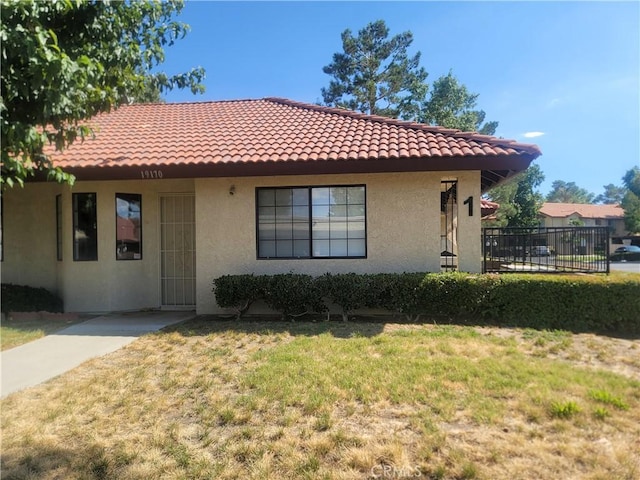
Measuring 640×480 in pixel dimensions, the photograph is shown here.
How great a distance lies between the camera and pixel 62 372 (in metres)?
5.14

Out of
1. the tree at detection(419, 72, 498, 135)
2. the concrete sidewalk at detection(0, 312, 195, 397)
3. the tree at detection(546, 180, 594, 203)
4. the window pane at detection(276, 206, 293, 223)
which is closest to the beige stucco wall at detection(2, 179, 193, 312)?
the concrete sidewalk at detection(0, 312, 195, 397)

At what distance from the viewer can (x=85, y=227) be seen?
896 cm

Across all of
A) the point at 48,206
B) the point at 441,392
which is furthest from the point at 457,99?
the point at 441,392

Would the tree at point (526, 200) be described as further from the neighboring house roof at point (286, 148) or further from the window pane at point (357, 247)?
the window pane at point (357, 247)

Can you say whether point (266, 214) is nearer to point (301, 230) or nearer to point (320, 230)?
point (301, 230)

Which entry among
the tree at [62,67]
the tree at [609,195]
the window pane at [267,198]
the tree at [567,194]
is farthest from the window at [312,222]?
the tree at [609,195]

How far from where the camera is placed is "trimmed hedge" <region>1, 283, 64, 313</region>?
817 cm

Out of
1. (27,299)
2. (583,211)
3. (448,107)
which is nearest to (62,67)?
(27,299)

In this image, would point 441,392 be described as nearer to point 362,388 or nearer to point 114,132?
point 362,388

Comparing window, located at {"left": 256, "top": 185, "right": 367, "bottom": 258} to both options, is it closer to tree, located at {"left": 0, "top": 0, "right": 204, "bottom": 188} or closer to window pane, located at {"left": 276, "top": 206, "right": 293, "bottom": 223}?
window pane, located at {"left": 276, "top": 206, "right": 293, "bottom": 223}

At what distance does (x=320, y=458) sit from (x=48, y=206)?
9115mm

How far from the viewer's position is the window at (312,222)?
329 inches

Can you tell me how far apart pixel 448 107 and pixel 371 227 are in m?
19.3

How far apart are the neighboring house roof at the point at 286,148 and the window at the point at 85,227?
0.94 m
